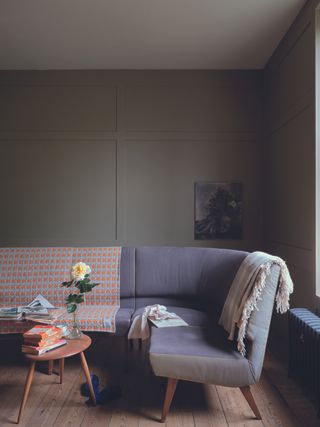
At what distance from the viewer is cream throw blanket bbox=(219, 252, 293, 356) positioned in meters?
2.28

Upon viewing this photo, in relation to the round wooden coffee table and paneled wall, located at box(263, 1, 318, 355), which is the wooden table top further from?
paneled wall, located at box(263, 1, 318, 355)

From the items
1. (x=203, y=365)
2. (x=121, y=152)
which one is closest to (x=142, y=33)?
(x=121, y=152)

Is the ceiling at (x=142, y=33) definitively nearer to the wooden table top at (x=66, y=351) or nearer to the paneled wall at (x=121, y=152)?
the paneled wall at (x=121, y=152)

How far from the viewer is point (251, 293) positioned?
2311 millimetres

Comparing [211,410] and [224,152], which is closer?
[211,410]

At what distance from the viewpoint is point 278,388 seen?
2.61 metres

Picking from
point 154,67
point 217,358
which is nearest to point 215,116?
point 154,67

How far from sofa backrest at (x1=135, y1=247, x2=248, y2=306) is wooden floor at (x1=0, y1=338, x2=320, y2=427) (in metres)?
0.73

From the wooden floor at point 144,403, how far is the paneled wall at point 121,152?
176cm

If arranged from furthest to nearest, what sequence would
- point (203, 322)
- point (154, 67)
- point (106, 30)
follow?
point (154, 67)
point (106, 30)
point (203, 322)

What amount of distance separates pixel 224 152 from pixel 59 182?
2057 millimetres

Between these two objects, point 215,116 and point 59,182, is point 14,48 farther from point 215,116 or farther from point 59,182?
point 215,116

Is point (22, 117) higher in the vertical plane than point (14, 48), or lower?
lower

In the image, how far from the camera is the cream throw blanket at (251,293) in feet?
7.47
